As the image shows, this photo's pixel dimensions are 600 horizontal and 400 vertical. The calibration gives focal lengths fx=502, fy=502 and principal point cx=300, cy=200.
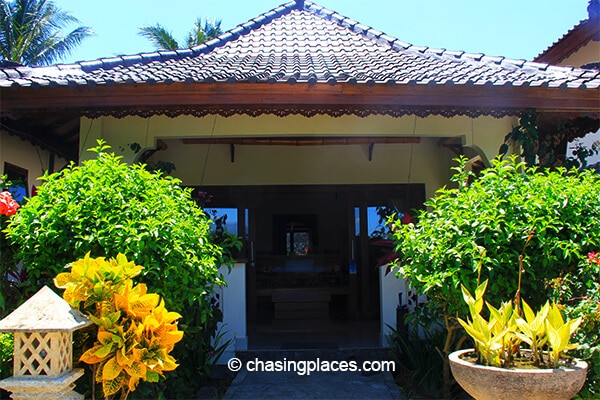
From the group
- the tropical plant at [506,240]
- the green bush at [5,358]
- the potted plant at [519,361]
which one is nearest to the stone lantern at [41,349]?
the green bush at [5,358]

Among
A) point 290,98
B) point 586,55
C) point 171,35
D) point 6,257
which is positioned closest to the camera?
point 6,257

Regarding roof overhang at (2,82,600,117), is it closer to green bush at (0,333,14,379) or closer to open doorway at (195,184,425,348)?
green bush at (0,333,14,379)

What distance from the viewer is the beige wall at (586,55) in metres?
10.4

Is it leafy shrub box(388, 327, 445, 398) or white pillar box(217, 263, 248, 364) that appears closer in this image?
leafy shrub box(388, 327, 445, 398)

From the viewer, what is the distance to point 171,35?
22.3 metres

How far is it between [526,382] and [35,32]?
902 inches

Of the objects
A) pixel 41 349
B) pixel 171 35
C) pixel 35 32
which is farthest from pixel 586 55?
pixel 35 32

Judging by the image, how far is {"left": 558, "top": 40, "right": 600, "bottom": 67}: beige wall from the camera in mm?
10414

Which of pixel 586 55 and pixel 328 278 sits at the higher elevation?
pixel 586 55

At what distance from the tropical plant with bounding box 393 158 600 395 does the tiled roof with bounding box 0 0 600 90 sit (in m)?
1.47

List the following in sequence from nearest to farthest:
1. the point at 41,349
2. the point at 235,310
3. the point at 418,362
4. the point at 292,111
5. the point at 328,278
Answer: the point at 41,349, the point at 418,362, the point at 292,111, the point at 235,310, the point at 328,278

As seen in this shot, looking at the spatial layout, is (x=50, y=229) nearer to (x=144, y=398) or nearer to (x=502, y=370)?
(x=144, y=398)

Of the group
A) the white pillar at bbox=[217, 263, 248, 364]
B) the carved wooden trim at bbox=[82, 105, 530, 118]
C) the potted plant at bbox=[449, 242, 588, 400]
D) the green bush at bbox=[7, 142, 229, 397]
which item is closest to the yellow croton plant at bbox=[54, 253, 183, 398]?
the green bush at bbox=[7, 142, 229, 397]

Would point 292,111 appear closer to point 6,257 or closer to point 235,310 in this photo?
point 235,310
